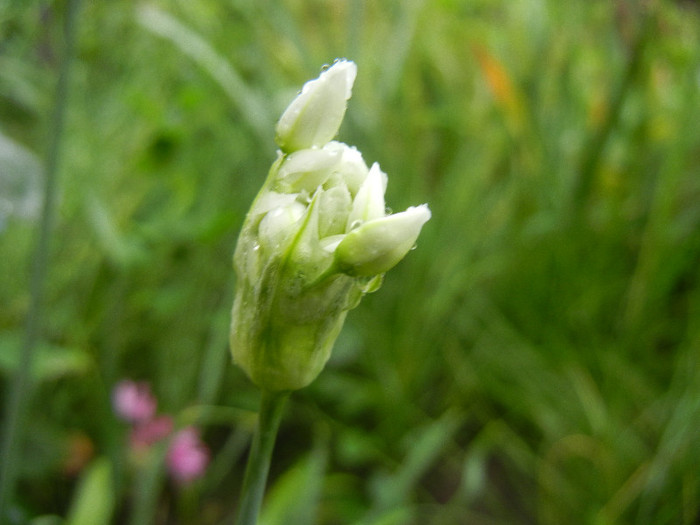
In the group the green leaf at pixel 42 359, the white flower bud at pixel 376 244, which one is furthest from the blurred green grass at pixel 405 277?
the white flower bud at pixel 376 244

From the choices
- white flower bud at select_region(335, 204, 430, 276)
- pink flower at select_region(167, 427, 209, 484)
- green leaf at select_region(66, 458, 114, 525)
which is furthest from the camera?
pink flower at select_region(167, 427, 209, 484)

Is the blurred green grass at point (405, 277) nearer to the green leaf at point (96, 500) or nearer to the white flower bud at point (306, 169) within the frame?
the green leaf at point (96, 500)

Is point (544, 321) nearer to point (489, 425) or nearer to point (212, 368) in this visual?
point (489, 425)

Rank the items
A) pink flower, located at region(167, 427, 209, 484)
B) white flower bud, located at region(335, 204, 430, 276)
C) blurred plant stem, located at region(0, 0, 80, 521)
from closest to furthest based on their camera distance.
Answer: white flower bud, located at region(335, 204, 430, 276) → blurred plant stem, located at region(0, 0, 80, 521) → pink flower, located at region(167, 427, 209, 484)

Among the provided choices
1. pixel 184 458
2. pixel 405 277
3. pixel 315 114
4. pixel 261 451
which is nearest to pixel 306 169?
pixel 315 114

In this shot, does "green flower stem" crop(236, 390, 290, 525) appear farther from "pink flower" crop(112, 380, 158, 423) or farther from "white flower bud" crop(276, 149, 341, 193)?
"pink flower" crop(112, 380, 158, 423)

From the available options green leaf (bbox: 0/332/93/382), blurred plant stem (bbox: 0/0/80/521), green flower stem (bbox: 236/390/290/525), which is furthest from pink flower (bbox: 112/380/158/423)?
green flower stem (bbox: 236/390/290/525)

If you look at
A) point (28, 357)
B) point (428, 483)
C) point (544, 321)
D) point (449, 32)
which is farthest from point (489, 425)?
point (449, 32)
